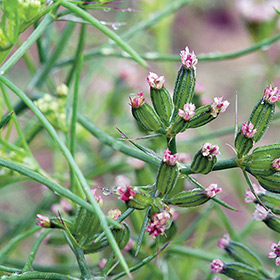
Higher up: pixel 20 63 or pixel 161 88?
pixel 20 63

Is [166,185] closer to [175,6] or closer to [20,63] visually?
[175,6]

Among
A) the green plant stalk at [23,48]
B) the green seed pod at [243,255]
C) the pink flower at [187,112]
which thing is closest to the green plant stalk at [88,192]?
the green plant stalk at [23,48]

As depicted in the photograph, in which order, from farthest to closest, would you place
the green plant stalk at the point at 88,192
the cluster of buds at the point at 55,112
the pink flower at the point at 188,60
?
the cluster of buds at the point at 55,112, the pink flower at the point at 188,60, the green plant stalk at the point at 88,192

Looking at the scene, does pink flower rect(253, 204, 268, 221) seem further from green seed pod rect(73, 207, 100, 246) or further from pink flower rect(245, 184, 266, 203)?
green seed pod rect(73, 207, 100, 246)

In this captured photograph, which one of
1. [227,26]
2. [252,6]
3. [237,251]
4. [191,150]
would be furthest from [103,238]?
[227,26]

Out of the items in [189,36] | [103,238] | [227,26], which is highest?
[227,26]

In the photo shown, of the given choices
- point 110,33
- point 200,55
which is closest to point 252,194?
point 110,33

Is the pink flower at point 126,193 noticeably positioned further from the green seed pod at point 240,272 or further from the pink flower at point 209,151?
the green seed pod at point 240,272
